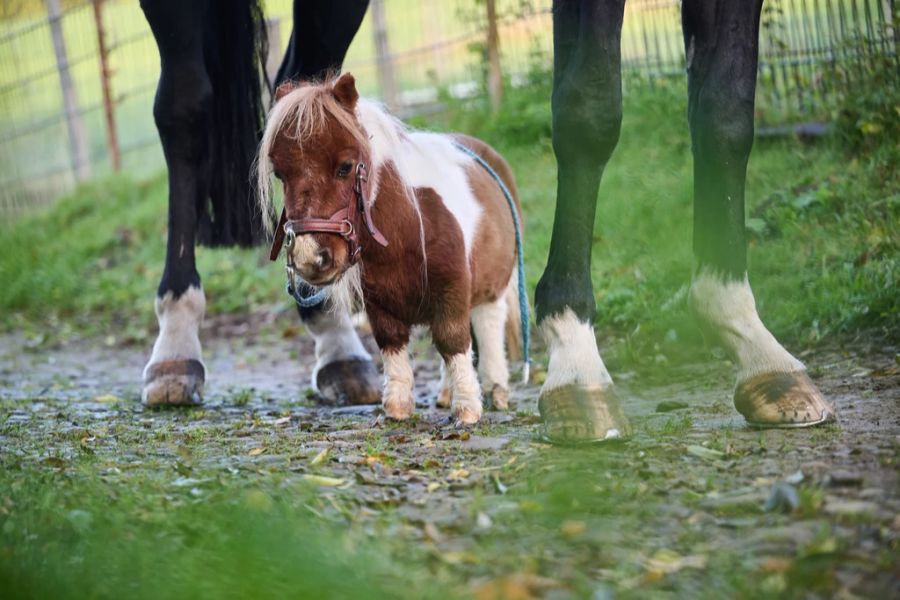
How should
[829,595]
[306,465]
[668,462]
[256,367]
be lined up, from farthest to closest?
[256,367] → [306,465] → [668,462] → [829,595]

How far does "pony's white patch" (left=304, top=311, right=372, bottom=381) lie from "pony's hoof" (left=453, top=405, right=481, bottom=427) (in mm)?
965

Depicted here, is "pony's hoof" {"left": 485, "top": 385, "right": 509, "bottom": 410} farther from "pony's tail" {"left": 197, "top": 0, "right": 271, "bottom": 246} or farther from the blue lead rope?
"pony's tail" {"left": 197, "top": 0, "right": 271, "bottom": 246}

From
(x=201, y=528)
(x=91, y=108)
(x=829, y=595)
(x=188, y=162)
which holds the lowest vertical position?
(x=829, y=595)

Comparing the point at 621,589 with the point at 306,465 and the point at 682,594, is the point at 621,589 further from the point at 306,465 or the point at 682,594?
the point at 306,465

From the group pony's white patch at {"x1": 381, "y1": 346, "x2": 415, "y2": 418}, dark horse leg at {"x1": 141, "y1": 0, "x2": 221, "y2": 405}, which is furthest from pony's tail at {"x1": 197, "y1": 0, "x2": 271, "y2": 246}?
pony's white patch at {"x1": 381, "y1": 346, "x2": 415, "y2": 418}

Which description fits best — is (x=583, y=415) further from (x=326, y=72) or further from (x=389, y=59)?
(x=389, y=59)

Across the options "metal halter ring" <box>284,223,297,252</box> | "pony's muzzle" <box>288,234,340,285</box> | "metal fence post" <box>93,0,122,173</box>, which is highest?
"metal fence post" <box>93,0,122,173</box>

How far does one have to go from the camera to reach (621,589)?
6.30ft

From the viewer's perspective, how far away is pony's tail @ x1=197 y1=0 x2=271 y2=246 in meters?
4.54

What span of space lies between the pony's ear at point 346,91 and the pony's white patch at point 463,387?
32.8 inches

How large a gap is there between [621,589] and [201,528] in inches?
31.9

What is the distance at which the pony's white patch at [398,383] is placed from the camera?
3.63 metres

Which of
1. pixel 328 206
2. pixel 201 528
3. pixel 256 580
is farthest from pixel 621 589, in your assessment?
pixel 328 206

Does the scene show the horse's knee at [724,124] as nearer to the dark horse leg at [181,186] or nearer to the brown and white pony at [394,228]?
the brown and white pony at [394,228]
